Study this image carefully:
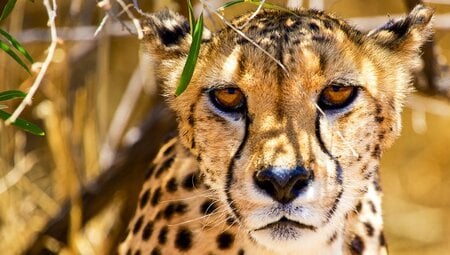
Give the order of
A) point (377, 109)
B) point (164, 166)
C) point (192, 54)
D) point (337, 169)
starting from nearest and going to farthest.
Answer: point (192, 54), point (337, 169), point (377, 109), point (164, 166)

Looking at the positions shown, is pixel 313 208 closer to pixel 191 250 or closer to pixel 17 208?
pixel 191 250

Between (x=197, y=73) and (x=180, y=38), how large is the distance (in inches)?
6.2

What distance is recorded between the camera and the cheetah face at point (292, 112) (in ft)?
7.33

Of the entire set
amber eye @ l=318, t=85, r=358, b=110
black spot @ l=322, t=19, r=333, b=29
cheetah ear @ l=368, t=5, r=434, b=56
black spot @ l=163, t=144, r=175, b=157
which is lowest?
black spot @ l=163, t=144, r=175, b=157

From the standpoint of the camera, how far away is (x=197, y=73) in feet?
8.41

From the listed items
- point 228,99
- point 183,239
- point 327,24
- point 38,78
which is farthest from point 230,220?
point 38,78

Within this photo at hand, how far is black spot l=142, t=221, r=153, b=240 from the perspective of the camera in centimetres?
287

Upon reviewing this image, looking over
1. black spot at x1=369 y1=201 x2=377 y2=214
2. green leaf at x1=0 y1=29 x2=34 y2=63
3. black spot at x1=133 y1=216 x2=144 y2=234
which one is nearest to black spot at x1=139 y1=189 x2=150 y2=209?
black spot at x1=133 y1=216 x2=144 y2=234

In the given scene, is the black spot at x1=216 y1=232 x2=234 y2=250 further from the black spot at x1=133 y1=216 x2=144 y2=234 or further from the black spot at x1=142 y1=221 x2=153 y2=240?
the black spot at x1=133 y1=216 x2=144 y2=234

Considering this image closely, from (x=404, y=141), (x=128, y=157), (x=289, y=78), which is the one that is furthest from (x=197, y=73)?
(x=404, y=141)

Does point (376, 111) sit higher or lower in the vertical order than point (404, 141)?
higher

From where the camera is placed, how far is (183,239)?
2.72 m

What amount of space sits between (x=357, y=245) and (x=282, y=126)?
587 mm

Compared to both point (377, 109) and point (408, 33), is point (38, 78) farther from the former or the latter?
point (408, 33)
